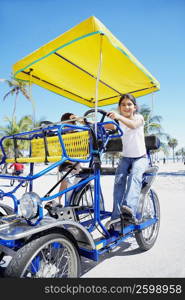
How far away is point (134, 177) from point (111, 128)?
634mm

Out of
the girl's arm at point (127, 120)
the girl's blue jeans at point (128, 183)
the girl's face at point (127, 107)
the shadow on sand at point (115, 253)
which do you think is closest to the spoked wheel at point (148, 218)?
the shadow on sand at point (115, 253)

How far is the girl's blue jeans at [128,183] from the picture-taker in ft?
7.53

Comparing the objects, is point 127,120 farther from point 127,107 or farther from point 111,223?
point 111,223

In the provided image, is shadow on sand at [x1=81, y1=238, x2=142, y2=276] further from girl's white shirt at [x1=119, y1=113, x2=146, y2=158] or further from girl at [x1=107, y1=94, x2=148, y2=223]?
girl's white shirt at [x1=119, y1=113, x2=146, y2=158]

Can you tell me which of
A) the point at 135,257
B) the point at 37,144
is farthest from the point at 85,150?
the point at 135,257

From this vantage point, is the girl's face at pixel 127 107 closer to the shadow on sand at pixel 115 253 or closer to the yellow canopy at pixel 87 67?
the yellow canopy at pixel 87 67

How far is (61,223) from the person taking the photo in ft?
5.11

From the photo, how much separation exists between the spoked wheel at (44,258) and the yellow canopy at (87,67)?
4.64 ft

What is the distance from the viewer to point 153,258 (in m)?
2.46

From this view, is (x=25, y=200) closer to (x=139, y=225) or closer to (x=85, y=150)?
(x=85, y=150)

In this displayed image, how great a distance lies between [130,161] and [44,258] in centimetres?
155

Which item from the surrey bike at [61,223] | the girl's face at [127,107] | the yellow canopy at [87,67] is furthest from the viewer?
the girl's face at [127,107]

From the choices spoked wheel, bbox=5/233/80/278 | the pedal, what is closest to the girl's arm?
the pedal

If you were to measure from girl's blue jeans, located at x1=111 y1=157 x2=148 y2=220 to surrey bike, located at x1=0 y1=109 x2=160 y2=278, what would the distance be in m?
0.19
